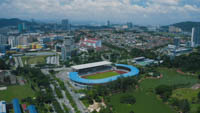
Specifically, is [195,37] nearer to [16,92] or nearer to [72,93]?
[72,93]

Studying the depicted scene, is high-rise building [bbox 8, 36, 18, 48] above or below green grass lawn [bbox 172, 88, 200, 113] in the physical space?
above

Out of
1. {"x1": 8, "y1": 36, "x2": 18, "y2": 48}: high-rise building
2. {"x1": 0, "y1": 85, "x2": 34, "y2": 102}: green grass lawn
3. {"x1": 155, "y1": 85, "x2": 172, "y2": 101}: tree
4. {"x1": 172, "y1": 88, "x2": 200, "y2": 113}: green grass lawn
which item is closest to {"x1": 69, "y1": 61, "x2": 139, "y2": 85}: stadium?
{"x1": 0, "y1": 85, "x2": 34, "y2": 102}: green grass lawn

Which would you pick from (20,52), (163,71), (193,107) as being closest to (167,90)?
(193,107)

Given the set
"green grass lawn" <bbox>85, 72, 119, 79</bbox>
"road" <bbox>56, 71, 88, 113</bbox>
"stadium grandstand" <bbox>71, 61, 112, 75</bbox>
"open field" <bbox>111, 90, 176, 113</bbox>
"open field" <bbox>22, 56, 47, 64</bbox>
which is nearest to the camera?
"open field" <bbox>111, 90, 176, 113</bbox>

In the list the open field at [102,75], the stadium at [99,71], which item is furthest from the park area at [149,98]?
the open field at [102,75]

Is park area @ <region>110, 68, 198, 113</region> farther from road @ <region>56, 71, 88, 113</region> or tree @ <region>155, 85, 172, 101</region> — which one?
road @ <region>56, 71, 88, 113</region>

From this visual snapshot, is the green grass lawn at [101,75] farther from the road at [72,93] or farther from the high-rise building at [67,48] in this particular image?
the high-rise building at [67,48]

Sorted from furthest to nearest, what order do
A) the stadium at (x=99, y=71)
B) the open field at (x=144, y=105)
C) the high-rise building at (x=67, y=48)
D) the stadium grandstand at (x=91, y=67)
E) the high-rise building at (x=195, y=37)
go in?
the high-rise building at (x=195, y=37) < the high-rise building at (x=67, y=48) < the stadium grandstand at (x=91, y=67) < the stadium at (x=99, y=71) < the open field at (x=144, y=105)
